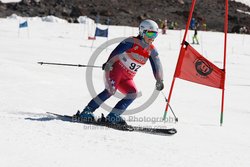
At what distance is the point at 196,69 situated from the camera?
7047 millimetres

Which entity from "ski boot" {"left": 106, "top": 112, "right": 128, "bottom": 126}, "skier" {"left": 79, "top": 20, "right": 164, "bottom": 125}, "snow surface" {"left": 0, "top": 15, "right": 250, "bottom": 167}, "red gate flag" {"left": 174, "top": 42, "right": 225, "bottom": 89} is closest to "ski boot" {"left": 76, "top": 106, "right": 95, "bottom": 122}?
"skier" {"left": 79, "top": 20, "right": 164, "bottom": 125}

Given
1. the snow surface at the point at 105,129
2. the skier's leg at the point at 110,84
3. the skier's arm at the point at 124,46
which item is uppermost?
the skier's arm at the point at 124,46

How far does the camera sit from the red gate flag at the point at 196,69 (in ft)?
23.0

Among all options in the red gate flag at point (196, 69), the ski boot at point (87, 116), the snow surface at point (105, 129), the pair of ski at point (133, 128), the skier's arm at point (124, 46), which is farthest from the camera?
the red gate flag at point (196, 69)

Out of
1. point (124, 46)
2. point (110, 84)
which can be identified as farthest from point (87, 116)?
point (124, 46)

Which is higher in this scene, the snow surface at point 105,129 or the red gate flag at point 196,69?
the red gate flag at point 196,69

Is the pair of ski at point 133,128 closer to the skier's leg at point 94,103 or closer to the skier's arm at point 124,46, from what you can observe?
the skier's leg at point 94,103

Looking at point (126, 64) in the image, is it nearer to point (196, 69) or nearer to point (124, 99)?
point (124, 99)

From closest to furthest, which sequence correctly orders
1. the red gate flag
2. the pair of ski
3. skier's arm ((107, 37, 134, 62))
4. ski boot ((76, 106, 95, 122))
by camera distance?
the pair of ski
skier's arm ((107, 37, 134, 62))
ski boot ((76, 106, 95, 122))
the red gate flag

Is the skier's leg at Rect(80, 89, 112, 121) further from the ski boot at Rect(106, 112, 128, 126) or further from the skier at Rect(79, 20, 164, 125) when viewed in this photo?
the ski boot at Rect(106, 112, 128, 126)

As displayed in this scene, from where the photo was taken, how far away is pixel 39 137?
15.6 ft

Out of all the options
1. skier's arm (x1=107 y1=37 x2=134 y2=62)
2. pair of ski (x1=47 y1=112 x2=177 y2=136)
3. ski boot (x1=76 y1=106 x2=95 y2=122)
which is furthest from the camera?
ski boot (x1=76 y1=106 x2=95 y2=122)

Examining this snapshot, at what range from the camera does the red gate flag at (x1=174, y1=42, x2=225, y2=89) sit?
702cm

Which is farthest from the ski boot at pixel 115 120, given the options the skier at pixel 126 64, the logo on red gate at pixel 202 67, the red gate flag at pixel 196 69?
the logo on red gate at pixel 202 67
